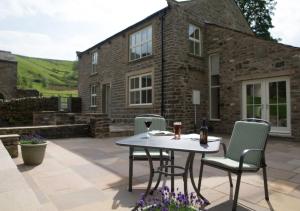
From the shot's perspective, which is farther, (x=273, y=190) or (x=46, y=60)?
(x=46, y=60)

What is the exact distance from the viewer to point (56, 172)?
13.9 feet

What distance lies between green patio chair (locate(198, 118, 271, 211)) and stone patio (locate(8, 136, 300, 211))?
0.26 meters

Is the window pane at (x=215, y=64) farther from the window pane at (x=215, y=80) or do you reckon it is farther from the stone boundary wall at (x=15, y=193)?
the stone boundary wall at (x=15, y=193)

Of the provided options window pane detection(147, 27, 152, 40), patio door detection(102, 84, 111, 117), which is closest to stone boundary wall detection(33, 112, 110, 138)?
patio door detection(102, 84, 111, 117)

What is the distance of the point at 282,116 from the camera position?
8727 millimetres

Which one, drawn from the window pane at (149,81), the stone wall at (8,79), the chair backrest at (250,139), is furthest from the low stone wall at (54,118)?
the stone wall at (8,79)

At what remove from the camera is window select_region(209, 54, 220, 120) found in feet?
35.8

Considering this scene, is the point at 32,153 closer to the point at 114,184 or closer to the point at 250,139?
the point at 114,184

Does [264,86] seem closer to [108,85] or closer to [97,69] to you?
[108,85]

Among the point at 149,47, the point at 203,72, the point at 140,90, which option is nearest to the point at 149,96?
the point at 140,90

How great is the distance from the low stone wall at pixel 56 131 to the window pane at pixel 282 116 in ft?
22.7

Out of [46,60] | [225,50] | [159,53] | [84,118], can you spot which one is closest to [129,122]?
[84,118]

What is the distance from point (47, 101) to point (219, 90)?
1083 cm

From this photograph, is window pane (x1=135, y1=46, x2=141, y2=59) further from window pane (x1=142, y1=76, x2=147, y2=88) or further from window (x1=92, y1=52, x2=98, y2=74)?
window (x1=92, y1=52, x2=98, y2=74)
